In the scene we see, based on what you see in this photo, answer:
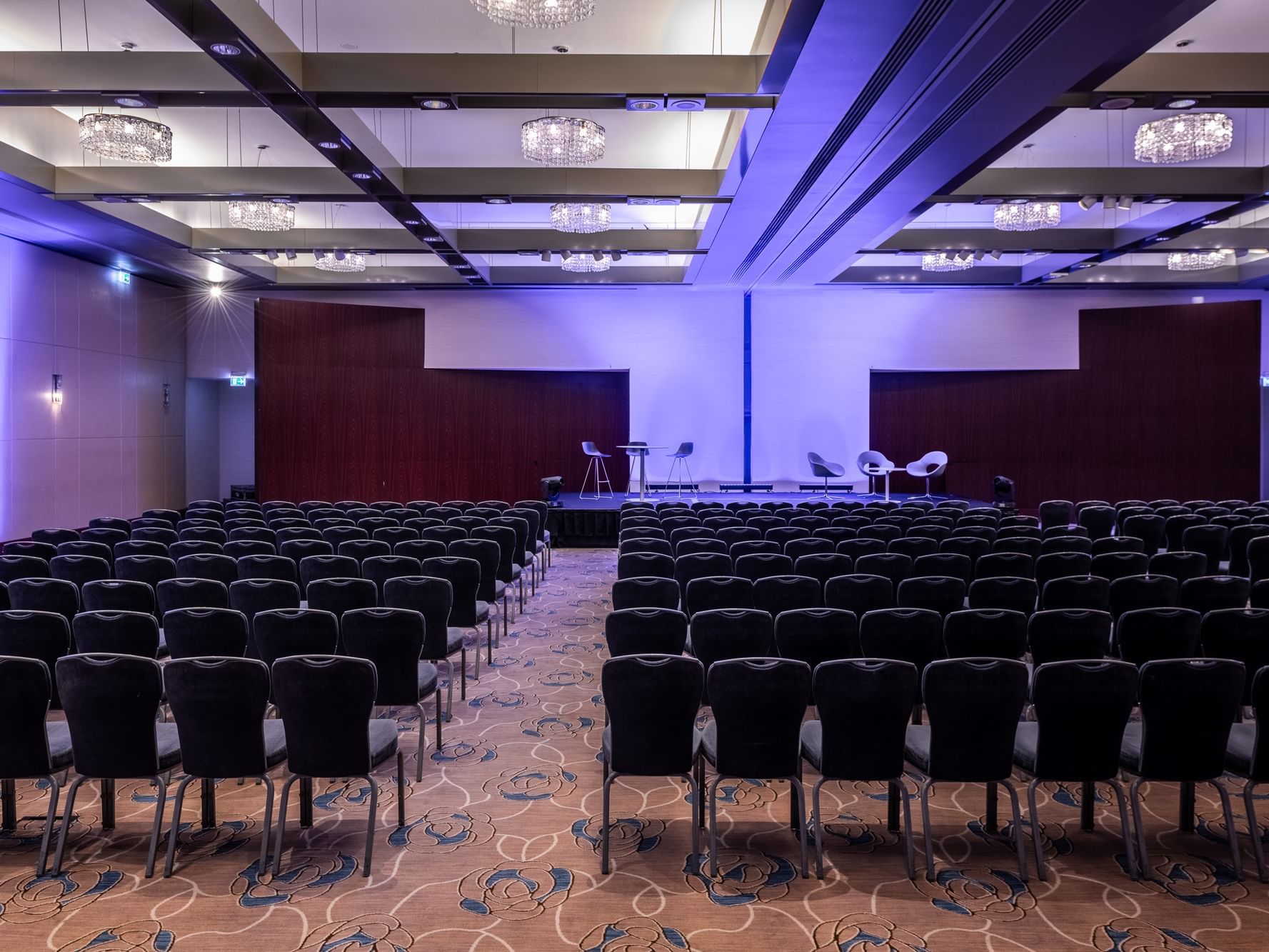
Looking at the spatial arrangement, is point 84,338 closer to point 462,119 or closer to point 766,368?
point 462,119

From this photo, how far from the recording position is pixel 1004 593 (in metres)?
5.83

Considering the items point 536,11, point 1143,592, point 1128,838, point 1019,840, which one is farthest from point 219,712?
point 1143,592

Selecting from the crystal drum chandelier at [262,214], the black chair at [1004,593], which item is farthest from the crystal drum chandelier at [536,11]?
the crystal drum chandelier at [262,214]

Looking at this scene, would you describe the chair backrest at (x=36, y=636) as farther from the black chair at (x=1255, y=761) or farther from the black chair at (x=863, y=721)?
the black chair at (x=1255, y=761)

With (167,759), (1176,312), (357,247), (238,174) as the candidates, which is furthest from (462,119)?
(1176,312)

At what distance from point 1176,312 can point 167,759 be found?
63.9ft

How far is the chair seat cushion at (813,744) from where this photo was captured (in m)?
3.71

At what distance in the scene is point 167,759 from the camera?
3729 millimetres

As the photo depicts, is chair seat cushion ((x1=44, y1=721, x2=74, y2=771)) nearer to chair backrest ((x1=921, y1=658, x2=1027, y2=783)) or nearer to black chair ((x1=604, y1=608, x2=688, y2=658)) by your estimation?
black chair ((x1=604, y1=608, x2=688, y2=658))

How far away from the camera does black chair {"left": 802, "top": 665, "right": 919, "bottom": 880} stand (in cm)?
353

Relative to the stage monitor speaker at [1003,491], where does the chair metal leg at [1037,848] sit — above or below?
below

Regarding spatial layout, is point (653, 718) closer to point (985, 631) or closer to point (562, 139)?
point (985, 631)

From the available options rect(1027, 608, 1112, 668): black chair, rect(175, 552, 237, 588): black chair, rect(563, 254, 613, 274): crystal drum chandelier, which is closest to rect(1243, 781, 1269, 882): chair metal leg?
rect(1027, 608, 1112, 668): black chair

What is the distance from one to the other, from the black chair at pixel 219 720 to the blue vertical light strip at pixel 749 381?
1476 centimetres
